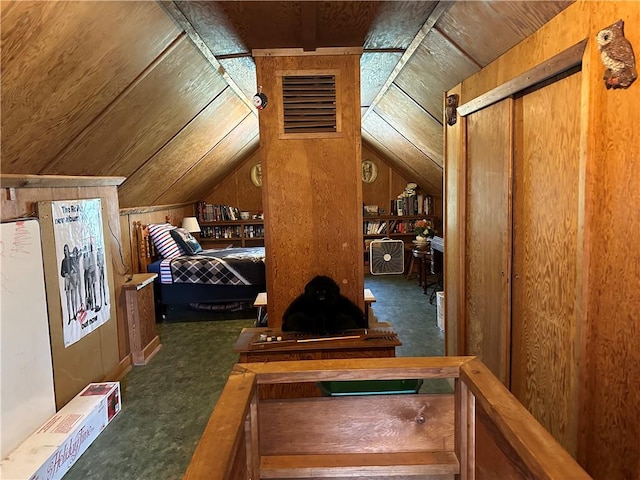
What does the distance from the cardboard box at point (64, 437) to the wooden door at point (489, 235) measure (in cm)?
222

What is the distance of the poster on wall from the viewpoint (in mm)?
2600

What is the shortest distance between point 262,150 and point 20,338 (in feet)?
5.20

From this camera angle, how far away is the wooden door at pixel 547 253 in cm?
164

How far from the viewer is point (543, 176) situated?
1.87 metres

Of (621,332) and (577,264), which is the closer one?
(621,332)

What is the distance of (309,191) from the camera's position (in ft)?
8.65

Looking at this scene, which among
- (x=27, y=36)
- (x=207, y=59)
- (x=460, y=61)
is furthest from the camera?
(x=207, y=59)

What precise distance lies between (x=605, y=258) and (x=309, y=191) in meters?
1.60

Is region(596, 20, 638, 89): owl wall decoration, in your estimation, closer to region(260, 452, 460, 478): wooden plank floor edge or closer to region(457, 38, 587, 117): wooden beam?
region(457, 38, 587, 117): wooden beam

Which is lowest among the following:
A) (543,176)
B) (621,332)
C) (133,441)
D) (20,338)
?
(133,441)


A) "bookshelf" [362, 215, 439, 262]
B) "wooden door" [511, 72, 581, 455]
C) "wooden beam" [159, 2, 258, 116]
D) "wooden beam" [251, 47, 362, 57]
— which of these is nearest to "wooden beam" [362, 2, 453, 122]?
"wooden beam" [251, 47, 362, 57]

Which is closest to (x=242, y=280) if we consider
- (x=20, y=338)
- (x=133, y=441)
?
(x=133, y=441)

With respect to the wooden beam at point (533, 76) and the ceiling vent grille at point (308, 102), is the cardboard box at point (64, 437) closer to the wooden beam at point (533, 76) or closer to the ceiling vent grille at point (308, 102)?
the ceiling vent grille at point (308, 102)

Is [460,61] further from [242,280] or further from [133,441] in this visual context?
[242,280]
